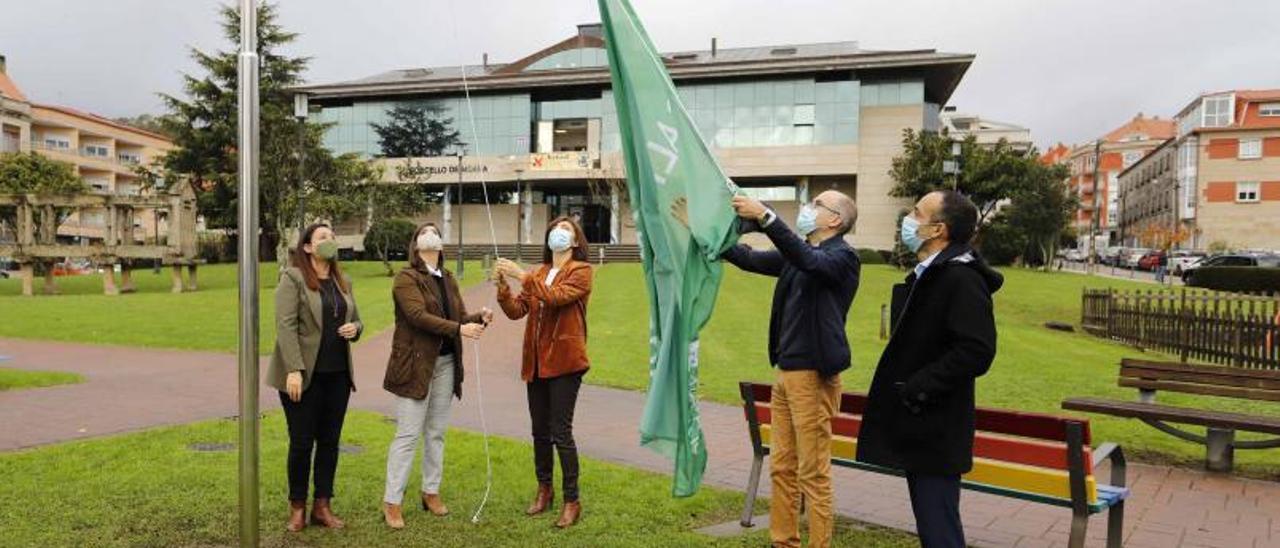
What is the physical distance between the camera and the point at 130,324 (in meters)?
18.8

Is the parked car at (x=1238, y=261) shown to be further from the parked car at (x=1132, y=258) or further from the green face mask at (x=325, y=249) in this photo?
the green face mask at (x=325, y=249)

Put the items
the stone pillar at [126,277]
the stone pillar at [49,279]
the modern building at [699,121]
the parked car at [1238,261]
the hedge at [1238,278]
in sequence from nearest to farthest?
1. the stone pillar at [49,279]
2. the stone pillar at [126,277]
3. the hedge at [1238,278]
4. the parked car at [1238,261]
5. the modern building at [699,121]

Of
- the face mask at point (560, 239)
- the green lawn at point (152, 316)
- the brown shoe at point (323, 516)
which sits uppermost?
the face mask at point (560, 239)

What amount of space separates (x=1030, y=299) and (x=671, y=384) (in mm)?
26985

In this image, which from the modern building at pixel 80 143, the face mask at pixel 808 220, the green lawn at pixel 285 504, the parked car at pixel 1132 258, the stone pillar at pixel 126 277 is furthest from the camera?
the modern building at pixel 80 143

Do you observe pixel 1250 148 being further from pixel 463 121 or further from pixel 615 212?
pixel 463 121

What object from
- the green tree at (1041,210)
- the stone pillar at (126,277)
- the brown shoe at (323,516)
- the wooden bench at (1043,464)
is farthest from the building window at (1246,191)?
the brown shoe at (323,516)

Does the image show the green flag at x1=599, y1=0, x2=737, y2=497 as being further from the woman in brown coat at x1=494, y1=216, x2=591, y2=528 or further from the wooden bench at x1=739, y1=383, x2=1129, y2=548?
the woman in brown coat at x1=494, y1=216, x2=591, y2=528

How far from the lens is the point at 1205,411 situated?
714 cm

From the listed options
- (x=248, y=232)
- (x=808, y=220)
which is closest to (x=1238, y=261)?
(x=808, y=220)

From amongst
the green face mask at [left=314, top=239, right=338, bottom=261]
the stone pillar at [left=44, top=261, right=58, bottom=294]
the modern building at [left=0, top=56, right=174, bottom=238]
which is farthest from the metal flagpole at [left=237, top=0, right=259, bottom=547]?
the modern building at [left=0, top=56, right=174, bottom=238]

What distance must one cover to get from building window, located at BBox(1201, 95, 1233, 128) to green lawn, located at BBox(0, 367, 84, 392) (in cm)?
8856

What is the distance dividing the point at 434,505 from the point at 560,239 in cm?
194

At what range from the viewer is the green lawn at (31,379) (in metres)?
10.9
